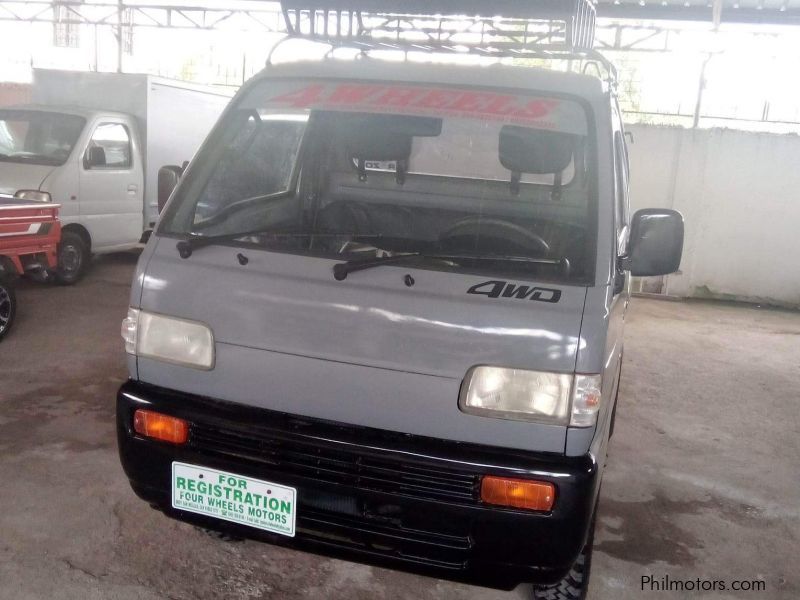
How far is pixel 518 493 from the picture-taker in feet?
6.98

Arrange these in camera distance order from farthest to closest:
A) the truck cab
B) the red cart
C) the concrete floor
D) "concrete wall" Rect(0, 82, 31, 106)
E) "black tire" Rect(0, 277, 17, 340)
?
"concrete wall" Rect(0, 82, 31, 106) < the truck cab < "black tire" Rect(0, 277, 17, 340) < the red cart < the concrete floor

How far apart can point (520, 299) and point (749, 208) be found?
916cm

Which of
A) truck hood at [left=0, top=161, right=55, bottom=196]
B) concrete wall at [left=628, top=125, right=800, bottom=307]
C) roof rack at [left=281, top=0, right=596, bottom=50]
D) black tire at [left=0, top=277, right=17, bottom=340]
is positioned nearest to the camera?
roof rack at [left=281, top=0, right=596, bottom=50]

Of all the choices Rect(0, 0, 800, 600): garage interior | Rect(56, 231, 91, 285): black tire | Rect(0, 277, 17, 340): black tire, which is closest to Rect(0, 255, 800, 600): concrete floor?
Rect(0, 0, 800, 600): garage interior

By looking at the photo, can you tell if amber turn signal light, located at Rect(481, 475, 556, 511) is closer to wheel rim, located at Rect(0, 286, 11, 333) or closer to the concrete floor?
the concrete floor

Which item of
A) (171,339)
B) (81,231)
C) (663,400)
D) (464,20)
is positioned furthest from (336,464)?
(81,231)

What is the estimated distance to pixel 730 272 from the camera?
33.7ft

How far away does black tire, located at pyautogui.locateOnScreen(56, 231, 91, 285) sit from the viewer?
784 cm

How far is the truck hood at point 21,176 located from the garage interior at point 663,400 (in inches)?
41.3

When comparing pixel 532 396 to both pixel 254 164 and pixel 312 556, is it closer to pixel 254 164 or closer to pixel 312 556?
pixel 312 556

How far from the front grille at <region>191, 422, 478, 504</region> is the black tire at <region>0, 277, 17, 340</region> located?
4108mm

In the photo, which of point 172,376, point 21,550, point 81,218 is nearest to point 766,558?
point 172,376

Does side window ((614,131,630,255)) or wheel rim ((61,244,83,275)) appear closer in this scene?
side window ((614,131,630,255))

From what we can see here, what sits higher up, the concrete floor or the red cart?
the red cart
